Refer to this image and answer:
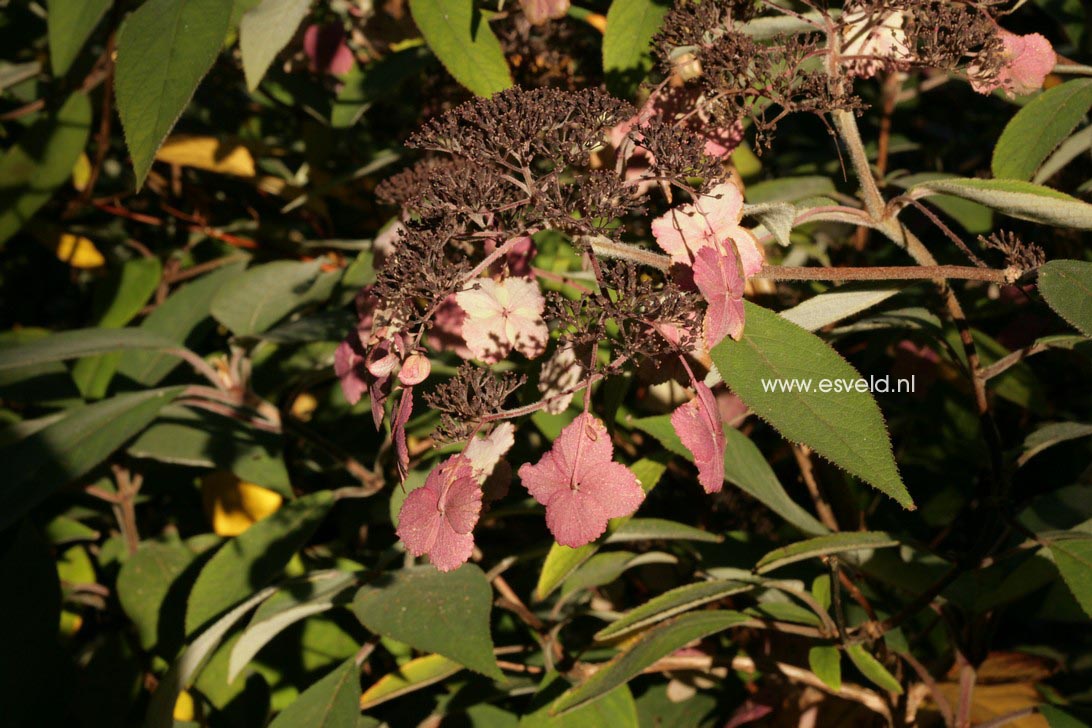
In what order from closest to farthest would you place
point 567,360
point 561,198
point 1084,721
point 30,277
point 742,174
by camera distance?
point 561,198
point 567,360
point 1084,721
point 742,174
point 30,277

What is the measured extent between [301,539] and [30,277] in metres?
1.23

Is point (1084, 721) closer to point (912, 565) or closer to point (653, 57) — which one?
point (912, 565)

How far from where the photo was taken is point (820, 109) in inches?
29.2

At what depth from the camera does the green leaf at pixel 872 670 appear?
3.02ft

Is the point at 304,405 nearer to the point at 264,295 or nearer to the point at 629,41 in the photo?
the point at 264,295

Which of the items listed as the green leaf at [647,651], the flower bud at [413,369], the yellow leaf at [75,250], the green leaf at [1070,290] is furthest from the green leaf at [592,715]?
the yellow leaf at [75,250]

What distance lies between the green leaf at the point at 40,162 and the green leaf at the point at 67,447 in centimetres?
44

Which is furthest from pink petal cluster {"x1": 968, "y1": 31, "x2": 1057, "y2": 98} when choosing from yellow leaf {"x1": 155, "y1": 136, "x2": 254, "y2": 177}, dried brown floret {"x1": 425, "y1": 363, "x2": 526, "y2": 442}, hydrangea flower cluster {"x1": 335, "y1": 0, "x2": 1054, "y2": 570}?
yellow leaf {"x1": 155, "y1": 136, "x2": 254, "y2": 177}

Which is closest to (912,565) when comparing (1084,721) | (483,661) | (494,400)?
(1084,721)

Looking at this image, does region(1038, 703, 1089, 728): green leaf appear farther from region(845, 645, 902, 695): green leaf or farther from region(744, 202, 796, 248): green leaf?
region(744, 202, 796, 248): green leaf

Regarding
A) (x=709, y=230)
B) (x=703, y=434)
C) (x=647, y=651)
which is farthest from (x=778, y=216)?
(x=647, y=651)

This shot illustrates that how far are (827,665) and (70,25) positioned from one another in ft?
3.30

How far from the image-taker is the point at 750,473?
100cm

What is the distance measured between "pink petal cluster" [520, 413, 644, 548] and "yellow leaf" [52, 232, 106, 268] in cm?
144
